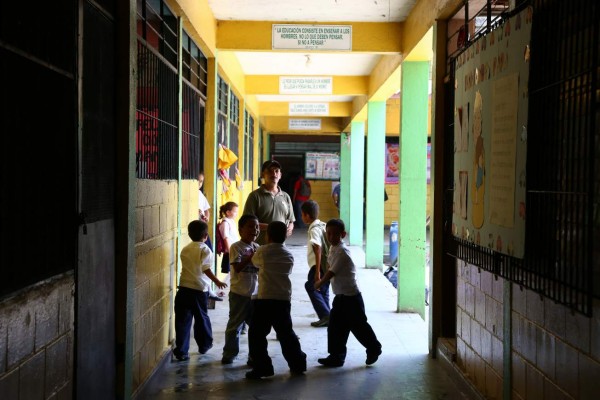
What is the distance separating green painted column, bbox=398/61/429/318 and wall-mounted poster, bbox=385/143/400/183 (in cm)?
1401

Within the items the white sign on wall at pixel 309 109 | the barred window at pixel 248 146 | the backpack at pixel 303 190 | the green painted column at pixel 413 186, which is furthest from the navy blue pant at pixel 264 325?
the backpack at pixel 303 190

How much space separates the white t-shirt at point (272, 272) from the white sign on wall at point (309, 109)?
964 centimetres

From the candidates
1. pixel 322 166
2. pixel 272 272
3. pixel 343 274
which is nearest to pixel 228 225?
pixel 343 274

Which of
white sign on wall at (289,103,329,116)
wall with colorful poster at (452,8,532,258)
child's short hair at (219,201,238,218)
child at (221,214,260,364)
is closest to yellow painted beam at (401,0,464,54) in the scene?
wall with colorful poster at (452,8,532,258)

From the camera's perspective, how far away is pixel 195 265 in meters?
5.54

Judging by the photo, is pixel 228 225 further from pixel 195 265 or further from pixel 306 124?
pixel 306 124

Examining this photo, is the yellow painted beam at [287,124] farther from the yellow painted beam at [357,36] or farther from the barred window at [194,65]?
the barred window at [194,65]

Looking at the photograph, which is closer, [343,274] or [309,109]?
[343,274]

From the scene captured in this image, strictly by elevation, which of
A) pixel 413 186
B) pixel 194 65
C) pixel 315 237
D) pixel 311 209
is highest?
pixel 194 65

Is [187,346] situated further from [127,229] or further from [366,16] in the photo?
[366,16]

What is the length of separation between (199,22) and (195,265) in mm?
2663

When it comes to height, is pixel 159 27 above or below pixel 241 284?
above

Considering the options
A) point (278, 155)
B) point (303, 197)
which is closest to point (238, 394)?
point (303, 197)

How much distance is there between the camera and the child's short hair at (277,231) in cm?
529
